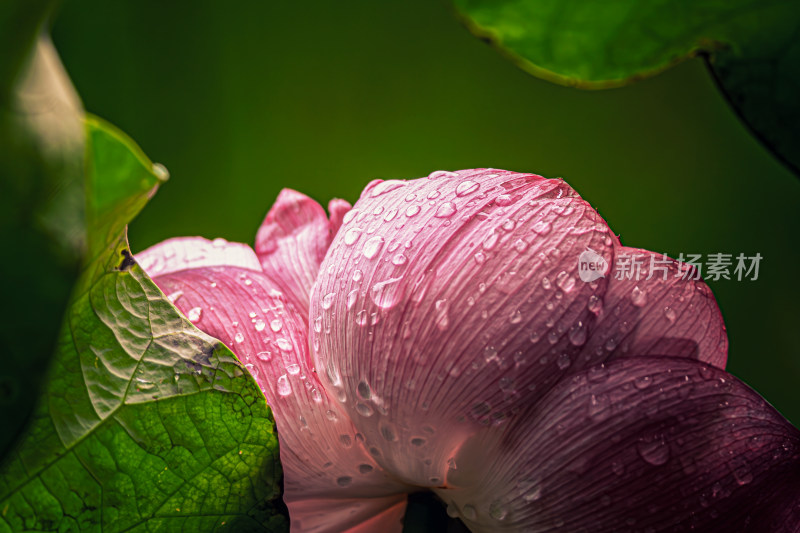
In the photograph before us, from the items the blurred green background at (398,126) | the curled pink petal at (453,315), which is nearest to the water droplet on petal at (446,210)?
the curled pink petal at (453,315)

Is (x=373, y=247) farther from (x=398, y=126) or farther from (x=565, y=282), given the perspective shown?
(x=398, y=126)

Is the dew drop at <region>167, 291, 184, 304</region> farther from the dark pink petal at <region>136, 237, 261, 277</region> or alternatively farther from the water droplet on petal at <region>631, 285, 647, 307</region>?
the water droplet on petal at <region>631, 285, 647, 307</region>

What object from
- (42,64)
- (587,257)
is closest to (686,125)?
(587,257)

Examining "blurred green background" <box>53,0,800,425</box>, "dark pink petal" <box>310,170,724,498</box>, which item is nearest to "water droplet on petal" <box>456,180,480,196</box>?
"dark pink petal" <box>310,170,724,498</box>

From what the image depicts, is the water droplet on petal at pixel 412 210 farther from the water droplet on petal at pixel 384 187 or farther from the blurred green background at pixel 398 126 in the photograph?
the blurred green background at pixel 398 126

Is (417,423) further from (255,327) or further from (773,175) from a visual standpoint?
(773,175)

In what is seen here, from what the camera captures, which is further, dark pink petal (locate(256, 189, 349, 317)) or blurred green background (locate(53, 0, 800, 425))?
blurred green background (locate(53, 0, 800, 425))
